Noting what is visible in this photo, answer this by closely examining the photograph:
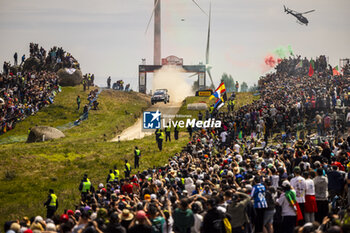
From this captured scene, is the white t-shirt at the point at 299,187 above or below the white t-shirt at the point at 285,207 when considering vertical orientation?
above

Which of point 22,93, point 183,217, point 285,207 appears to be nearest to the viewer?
point 183,217

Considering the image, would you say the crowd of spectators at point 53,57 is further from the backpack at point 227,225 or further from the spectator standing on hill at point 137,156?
the backpack at point 227,225

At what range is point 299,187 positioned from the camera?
504 inches

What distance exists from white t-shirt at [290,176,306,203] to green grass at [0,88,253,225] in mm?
14225

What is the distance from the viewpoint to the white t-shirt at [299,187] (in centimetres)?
1277

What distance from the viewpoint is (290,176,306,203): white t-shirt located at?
12.8 m

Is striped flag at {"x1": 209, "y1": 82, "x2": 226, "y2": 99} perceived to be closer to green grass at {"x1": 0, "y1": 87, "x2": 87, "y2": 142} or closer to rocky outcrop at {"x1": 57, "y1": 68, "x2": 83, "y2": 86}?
green grass at {"x1": 0, "y1": 87, "x2": 87, "y2": 142}

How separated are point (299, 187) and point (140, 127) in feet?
133

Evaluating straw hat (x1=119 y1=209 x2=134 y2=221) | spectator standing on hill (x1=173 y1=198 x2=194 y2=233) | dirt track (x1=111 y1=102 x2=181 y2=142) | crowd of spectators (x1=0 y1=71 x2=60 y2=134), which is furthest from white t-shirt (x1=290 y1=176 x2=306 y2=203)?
crowd of spectators (x1=0 y1=71 x2=60 y2=134)

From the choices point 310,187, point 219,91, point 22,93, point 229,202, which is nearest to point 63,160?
point 219,91

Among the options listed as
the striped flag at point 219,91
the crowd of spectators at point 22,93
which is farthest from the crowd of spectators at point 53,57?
the striped flag at point 219,91

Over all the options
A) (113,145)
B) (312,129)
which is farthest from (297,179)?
(113,145)

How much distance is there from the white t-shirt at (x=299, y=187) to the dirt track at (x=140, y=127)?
31806 mm

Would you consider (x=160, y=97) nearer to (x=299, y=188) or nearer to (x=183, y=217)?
(x=299, y=188)
